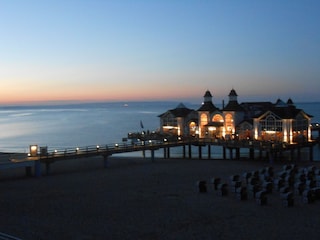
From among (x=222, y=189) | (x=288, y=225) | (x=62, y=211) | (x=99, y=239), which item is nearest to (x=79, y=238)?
(x=99, y=239)

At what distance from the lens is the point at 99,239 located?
16031 mm

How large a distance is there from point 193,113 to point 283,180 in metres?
27.2

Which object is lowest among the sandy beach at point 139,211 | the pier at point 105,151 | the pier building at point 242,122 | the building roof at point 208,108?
the sandy beach at point 139,211

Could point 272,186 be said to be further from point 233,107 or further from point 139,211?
point 233,107

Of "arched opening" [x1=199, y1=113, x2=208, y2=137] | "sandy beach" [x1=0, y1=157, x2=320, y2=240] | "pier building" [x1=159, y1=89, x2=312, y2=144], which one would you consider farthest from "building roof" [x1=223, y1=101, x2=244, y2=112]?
"sandy beach" [x1=0, y1=157, x2=320, y2=240]

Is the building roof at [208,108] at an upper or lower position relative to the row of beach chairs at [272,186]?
upper

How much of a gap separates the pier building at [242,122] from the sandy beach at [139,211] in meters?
14.6

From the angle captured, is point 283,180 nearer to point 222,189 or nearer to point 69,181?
point 222,189

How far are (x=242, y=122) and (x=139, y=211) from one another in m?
28.1

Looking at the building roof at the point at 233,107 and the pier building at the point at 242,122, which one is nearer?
the pier building at the point at 242,122

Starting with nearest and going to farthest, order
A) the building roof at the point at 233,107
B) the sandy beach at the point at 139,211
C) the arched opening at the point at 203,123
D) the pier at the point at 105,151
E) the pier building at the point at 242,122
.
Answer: the sandy beach at the point at 139,211
the pier at the point at 105,151
the pier building at the point at 242,122
the building roof at the point at 233,107
the arched opening at the point at 203,123

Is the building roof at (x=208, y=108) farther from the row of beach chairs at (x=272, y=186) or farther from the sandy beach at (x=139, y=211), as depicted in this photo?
the row of beach chairs at (x=272, y=186)

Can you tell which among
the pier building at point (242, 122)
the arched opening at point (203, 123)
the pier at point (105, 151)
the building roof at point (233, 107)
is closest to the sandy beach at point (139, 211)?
the pier at point (105, 151)

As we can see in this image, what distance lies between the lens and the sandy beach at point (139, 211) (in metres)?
17.0
